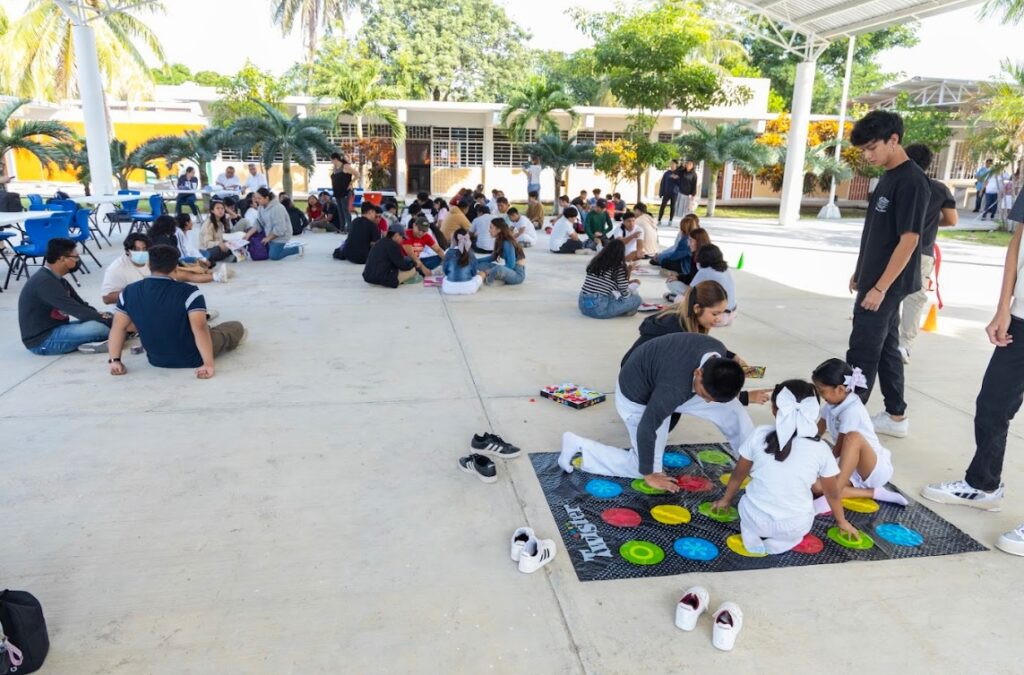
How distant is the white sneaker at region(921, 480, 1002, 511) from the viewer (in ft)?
11.2

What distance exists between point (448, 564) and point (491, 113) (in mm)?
23028

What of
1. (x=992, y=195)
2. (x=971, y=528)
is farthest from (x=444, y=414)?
(x=992, y=195)

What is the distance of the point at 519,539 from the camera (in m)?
3.00

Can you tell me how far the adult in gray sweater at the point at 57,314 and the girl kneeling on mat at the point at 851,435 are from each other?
18.3ft

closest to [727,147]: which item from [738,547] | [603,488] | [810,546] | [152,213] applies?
[152,213]

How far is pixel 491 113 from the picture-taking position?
24156mm

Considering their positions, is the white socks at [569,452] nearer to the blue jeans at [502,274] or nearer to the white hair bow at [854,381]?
the white hair bow at [854,381]

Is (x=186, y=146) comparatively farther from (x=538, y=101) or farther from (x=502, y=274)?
(x=502, y=274)

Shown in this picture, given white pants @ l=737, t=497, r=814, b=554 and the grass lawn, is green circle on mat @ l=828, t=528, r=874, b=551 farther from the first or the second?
the grass lawn

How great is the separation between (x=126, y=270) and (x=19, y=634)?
5048 millimetres

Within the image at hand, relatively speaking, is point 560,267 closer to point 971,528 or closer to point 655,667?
point 971,528

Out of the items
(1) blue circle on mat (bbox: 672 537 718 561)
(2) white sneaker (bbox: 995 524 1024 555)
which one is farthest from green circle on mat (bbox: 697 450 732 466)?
(2) white sneaker (bbox: 995 524 1024 555)

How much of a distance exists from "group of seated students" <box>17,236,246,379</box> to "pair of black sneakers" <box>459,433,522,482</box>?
2.46 meters

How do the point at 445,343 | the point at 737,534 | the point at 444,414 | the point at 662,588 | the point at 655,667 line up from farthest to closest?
1. the point at 445,343
2. the point at 444,414
3. the point at 737,534
4. the point at 662,588
5. the point at 655,667
